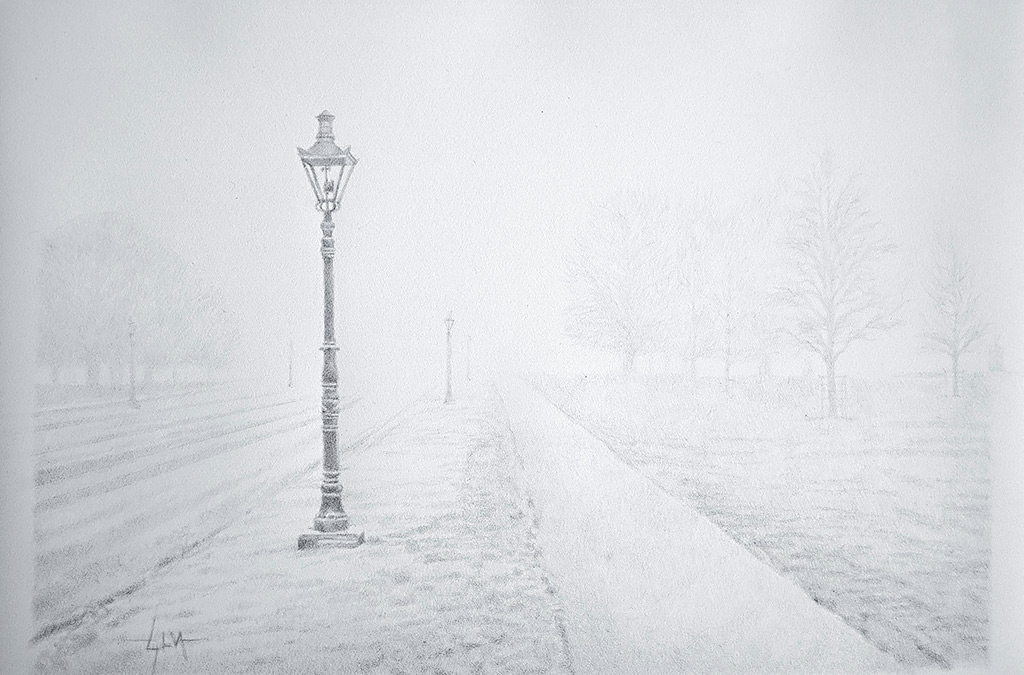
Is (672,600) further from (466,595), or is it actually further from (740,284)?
(740,284)

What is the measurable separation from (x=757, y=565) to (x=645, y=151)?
2.83 metres

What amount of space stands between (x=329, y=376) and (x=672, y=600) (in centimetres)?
246

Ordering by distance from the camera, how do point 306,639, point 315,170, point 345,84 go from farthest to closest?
1. point 345,84
2. point 315,170
3. point 306,639

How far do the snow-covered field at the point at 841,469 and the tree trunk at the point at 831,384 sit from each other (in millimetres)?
99

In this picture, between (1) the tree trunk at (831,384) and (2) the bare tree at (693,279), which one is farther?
(2) the bare tree at (693,279)

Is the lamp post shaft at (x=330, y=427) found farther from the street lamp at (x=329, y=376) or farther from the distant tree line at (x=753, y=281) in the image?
the distant tree line at (x=753, y=281)

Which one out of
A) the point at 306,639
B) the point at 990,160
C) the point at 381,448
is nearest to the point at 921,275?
the point at 990,160

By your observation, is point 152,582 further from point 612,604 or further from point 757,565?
point 757,565

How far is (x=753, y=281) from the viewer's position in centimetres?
511

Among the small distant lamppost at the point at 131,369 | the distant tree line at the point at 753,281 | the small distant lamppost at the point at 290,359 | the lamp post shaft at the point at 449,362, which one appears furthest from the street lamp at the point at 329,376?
the distant tree line at the point at 753,281

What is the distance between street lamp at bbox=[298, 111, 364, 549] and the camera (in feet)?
13.9

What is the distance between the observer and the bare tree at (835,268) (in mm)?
4969

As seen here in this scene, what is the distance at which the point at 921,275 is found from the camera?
4.97 m

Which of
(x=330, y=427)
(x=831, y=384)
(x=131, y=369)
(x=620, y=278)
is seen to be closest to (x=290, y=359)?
(x=330, y=427)
